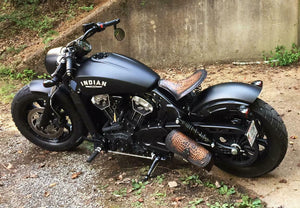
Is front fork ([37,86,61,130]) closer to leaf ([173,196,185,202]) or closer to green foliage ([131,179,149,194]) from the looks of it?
green foliage ([131,179,149,194])

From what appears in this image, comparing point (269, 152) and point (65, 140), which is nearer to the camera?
point (269, 152)

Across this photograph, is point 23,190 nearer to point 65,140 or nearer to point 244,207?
point 65,140

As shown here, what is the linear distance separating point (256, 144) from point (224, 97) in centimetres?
53

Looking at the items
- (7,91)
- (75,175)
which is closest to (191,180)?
(75,175)

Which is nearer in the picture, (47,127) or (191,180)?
(191,180)

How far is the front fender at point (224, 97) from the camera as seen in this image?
3062 millimetres

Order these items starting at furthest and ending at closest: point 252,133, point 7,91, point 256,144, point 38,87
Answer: point 7,91 < point 38,87 < point 256,144 < point 252,133

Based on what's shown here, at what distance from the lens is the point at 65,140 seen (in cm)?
415

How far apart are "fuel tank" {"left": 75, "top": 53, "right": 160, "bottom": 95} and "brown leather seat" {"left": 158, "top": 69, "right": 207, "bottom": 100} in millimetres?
108

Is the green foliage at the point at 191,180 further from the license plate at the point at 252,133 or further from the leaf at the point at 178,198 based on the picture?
the license plate at the point at 252,133

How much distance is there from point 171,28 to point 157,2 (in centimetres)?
55

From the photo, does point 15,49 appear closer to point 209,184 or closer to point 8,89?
point 8,89

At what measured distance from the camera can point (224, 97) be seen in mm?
3117

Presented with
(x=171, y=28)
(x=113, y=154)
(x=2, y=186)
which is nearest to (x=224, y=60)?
(x=171, y=28)
